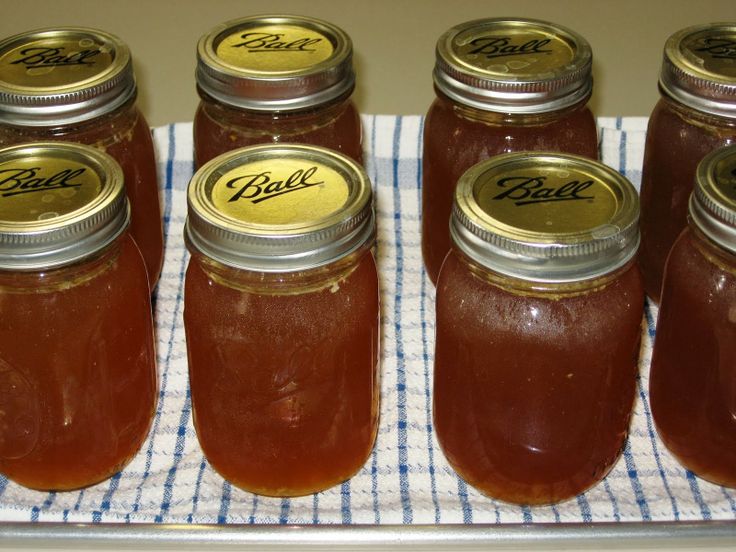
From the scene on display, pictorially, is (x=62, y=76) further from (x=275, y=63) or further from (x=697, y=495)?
(x=697, y=495)

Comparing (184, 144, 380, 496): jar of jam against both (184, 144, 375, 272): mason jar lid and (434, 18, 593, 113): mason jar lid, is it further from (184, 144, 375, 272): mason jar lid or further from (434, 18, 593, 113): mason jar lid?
(434, 18, 593, 113): mason jar lid

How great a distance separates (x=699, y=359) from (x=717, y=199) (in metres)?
0.11

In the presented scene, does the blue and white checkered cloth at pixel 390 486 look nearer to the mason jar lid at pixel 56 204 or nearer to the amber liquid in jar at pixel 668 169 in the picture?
the amber liquid in jar at pixel 668 169

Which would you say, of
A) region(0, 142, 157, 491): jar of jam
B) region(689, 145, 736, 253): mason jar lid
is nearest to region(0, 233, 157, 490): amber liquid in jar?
region(0, 142, 157, 491): jar of jam

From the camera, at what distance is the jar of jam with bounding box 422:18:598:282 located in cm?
84

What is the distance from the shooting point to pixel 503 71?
86 cm

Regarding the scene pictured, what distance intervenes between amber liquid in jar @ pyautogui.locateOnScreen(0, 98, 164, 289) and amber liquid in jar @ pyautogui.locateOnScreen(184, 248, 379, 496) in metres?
0.19

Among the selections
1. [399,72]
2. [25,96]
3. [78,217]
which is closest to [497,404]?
[78,217]

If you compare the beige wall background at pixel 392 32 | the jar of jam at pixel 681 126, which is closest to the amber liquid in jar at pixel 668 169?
the jar of jam at pixel 681 126

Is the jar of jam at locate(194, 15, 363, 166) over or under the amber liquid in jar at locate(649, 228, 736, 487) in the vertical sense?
over

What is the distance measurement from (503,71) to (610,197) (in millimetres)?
174

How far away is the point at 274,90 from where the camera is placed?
0.84 meters

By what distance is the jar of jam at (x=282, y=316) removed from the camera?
26.8 inches

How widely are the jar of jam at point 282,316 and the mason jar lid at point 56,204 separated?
0.05 m
